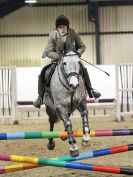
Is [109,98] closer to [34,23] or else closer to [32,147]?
[32,147]

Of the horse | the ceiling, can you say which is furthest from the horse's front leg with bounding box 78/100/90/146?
the ceiling

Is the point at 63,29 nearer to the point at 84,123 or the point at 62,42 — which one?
the point at 62,42

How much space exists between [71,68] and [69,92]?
13.3 inches

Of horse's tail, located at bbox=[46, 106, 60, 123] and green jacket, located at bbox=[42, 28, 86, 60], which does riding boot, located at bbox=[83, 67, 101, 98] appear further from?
horse's tail, located at bbox=[46, 106, 60, 123]

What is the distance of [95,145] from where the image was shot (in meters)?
8.81

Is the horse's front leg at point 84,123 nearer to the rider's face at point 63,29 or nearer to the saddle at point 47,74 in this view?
the saddle at point 47,74

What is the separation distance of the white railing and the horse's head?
8.11 m

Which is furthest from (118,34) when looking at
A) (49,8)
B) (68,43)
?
(68,43)

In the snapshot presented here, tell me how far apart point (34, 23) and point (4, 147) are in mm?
15010

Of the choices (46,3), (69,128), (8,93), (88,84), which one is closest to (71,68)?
(69,128)

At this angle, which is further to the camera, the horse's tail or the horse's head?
the horse's tail

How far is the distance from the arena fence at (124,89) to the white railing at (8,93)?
111 inches

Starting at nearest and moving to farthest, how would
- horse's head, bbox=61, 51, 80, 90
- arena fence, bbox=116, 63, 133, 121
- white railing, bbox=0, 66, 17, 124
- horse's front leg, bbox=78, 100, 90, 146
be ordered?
horse's head, bbox=61, 51, 80, 90
horse's front leg, bbox=78, 100, 90, 146
white railing, bbox=0, 66, 17, 124
arena fence, bbox=116, 63, 133, 121

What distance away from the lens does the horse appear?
4895 millimetres
